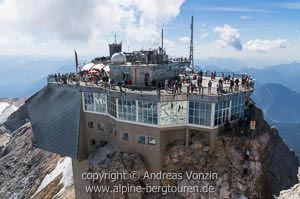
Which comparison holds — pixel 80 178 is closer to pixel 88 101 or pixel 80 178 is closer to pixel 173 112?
pixel 88 101

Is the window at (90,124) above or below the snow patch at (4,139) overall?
above

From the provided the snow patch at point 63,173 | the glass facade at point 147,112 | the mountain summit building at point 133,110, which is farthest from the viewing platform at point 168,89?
the snow patch at point 63,173

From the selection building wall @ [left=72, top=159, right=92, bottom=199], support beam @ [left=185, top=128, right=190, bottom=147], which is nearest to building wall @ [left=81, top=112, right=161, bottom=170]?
building wall @ [left=72, top=159, right=92, bottom=199]

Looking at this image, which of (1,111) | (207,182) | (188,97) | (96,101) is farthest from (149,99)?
(1,111)

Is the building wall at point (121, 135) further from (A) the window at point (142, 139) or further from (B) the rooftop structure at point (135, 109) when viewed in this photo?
(A) the window at point (142, 139)

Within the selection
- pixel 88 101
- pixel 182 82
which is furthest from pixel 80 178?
pixel 182 82

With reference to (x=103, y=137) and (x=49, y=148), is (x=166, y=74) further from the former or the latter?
(x=49, y=148)

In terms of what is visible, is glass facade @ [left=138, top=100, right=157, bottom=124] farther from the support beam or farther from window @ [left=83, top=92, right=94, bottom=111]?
window @ [left=83, top=92, right=94, bottom=111]
